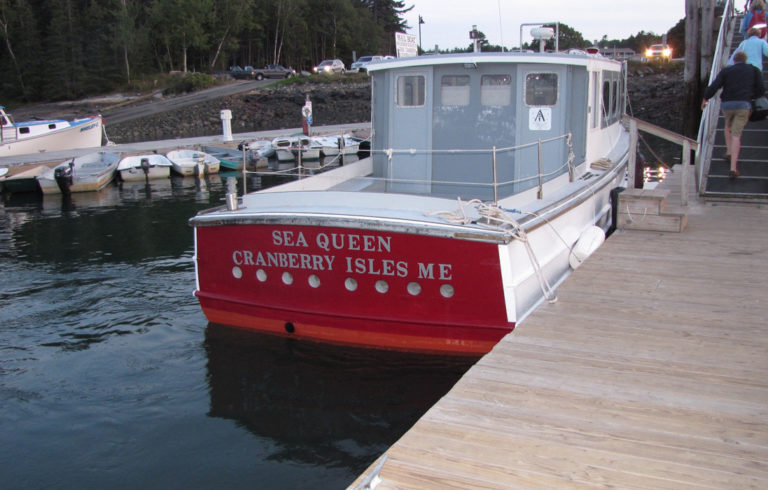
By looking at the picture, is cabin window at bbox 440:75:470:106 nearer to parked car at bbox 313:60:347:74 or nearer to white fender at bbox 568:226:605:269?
white fender at bbox 568:226:605:269

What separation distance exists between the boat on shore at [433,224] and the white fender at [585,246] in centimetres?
2

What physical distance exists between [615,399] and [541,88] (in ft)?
18.2

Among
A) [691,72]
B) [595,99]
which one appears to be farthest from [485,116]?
[691,72]

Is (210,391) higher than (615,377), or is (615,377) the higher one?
(615,377)

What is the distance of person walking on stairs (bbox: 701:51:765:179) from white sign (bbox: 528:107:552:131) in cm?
300

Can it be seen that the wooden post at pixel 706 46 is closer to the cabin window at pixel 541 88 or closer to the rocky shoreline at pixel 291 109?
the cabin window at pixel 541 88

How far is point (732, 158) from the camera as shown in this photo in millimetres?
10719

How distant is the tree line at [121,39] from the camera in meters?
65.6

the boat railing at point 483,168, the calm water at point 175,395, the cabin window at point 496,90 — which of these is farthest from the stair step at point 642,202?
the calm water at point 175,395

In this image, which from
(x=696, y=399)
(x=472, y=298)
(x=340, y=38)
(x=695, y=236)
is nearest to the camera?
(x=696, y=399)

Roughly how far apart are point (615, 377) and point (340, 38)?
3197 inches

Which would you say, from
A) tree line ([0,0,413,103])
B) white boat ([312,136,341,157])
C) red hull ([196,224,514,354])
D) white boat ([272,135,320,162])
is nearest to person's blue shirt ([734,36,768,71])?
red hull ([196,224,514,354])

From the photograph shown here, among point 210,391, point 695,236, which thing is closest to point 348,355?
point 210,391

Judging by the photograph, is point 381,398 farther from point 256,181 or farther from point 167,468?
point 256,181
